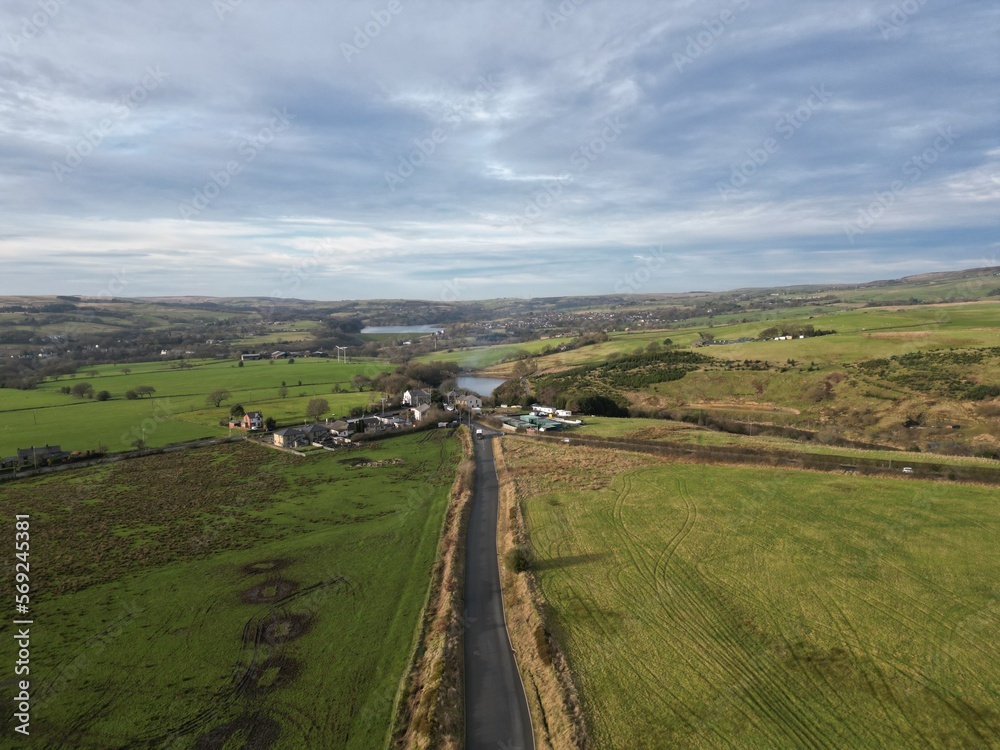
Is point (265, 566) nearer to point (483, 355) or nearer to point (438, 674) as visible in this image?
point (438, 674)

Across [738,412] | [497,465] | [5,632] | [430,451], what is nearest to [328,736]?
[5,632]

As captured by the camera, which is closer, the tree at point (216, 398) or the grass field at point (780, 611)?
the grass field at point (780, 611)

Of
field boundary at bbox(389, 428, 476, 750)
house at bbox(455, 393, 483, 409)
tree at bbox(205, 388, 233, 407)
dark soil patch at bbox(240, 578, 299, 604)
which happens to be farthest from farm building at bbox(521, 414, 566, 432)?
tree at bbox(205, 388, 233, 407)

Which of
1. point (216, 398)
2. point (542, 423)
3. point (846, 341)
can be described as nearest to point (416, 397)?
point (542, 423)

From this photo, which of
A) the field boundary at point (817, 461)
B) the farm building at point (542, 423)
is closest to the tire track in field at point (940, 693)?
the field boundary at point (817, 461)

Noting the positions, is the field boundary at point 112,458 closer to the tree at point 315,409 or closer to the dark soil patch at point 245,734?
the tree at point 315,409

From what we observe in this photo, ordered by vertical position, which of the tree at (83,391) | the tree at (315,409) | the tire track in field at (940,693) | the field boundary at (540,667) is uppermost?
the tree at (83,391)

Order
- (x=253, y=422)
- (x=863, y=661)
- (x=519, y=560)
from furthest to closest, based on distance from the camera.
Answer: (x=253, y=422)
(x=519, y=560)
(x=863, y=661)
